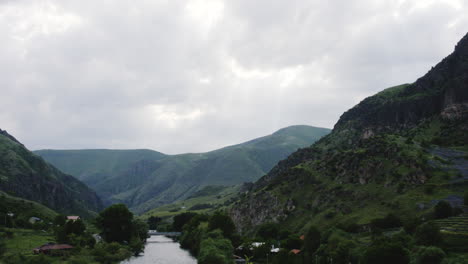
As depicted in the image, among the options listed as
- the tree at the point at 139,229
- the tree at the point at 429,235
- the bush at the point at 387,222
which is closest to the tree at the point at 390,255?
the tree at the point at 429,235

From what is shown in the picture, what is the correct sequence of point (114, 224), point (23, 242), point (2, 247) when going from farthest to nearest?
point (114, 224)
point (23, 242)
point (2, 247)

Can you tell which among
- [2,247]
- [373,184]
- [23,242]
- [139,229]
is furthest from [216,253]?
[139,229]

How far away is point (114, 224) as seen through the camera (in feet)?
506

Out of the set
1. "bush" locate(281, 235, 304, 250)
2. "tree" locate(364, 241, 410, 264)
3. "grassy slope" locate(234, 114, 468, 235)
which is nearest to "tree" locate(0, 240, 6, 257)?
"bush" locate(281, 235, 304, 250)

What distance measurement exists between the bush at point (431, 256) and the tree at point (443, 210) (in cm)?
4080

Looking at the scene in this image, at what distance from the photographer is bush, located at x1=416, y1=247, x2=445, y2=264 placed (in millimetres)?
68812

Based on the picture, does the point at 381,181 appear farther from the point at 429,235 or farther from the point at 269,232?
the point at 429,235

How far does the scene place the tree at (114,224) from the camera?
153875 mm

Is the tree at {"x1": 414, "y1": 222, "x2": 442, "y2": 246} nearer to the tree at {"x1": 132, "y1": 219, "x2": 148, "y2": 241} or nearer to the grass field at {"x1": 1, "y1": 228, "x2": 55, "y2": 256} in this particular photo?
the grass field at {"x1": 1, "y1": 228, "x2": 55, "y2": 256}

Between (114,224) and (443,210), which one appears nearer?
(443,210)

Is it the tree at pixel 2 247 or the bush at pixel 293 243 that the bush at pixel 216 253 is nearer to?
the bush at pixel 293 243

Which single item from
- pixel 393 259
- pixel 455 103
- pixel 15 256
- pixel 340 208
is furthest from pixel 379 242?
pixel 455 103

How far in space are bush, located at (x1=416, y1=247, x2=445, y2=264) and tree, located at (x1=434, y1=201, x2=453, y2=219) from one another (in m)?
40.8

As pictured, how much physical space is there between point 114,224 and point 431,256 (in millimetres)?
119928
